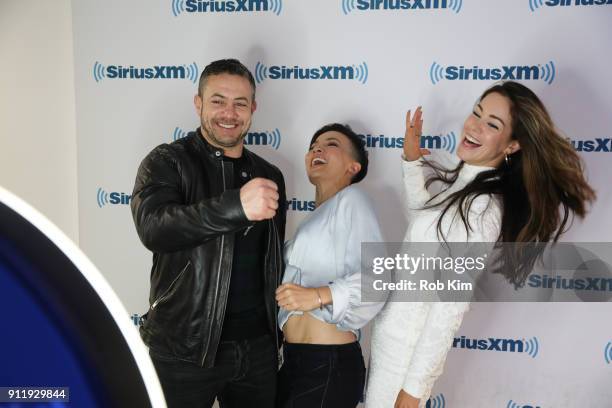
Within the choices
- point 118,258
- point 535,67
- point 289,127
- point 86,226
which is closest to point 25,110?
point 86,226

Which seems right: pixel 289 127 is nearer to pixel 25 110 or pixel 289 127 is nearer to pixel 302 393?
pixel 302 393

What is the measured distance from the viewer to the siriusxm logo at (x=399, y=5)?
244 cm

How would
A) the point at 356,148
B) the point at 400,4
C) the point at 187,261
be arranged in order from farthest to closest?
1. the point at 400,4
2. the point at 356,148
3. the point at 187,261

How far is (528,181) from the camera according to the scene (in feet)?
5.57

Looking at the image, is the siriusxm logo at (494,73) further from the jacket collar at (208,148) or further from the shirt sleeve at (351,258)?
the jacket collar at (208,148)

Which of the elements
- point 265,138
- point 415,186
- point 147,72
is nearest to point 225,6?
point 147,72

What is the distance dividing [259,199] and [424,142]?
151 cm

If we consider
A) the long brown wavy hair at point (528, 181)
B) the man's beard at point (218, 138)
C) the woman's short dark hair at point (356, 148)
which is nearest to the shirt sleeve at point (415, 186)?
the woman's short dark hair at point (356, 148)

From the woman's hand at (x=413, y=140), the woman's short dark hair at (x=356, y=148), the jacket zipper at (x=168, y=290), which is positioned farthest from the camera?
the woman's hand at (x=413, y=140)

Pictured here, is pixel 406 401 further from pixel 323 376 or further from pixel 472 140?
pixel 472 140

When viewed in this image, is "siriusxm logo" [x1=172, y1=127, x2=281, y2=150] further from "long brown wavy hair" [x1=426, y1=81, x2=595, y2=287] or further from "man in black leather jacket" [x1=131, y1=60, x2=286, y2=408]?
"long brown wavy hair" [x1=426, y1=81, x2=595, y2=287]

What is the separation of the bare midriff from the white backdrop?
94 cm

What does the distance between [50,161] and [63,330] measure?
2.97 m

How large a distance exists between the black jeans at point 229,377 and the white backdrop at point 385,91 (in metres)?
1.01
